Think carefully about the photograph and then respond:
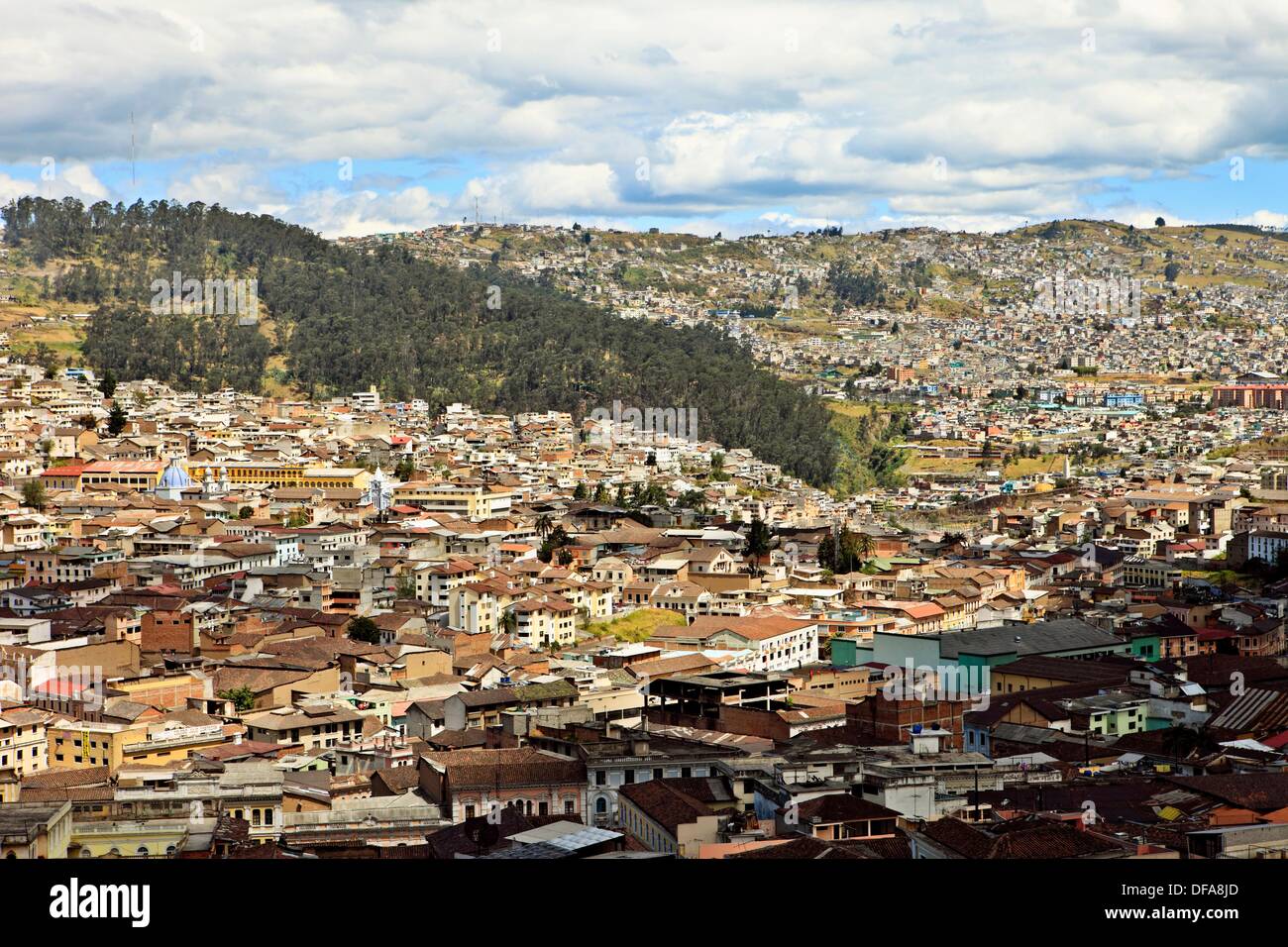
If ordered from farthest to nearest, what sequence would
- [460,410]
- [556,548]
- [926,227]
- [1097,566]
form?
[926,227], [460,410], [1097,566], [556,548]

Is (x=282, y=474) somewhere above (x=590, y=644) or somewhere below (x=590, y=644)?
above

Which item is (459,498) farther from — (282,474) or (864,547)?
(864,547)

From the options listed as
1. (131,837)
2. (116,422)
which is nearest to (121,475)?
(116,422)

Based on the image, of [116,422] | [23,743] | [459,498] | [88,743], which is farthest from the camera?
[116,422]

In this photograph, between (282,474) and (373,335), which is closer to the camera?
(282,474)

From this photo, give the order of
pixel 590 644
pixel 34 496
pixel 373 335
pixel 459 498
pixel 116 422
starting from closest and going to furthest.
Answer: pixel 590 644
pixel 34 496
pixel 459 498
pixel 116 422
pixel 373 335

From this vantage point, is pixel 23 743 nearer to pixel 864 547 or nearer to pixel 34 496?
pixel 34 496

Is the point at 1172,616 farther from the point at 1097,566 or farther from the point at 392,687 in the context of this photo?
the point at 392,687

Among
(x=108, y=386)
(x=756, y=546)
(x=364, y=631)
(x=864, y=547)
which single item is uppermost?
(x=108, y=386)
